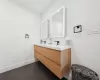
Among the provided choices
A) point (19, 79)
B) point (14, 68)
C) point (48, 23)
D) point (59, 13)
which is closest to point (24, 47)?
point (14, 68)

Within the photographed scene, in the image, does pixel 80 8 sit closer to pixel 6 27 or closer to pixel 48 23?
pixel 48 23

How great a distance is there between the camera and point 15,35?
222cm

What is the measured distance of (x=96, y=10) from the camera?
3.30 feet

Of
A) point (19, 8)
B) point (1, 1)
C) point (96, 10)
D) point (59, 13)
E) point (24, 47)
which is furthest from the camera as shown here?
point (24, 47)

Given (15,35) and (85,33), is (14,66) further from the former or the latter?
(85,33)

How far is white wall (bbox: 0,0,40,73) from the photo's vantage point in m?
1.95

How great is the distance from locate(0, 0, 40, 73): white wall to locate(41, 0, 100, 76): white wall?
183cm

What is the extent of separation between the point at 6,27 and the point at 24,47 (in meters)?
0.97

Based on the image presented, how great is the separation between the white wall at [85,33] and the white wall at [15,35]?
183 centimetres

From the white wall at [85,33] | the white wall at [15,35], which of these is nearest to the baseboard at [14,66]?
the white wall at [15,35]

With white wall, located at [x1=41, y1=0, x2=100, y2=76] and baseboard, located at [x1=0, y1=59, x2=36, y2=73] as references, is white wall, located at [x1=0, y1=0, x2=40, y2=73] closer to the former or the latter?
baseboard, located at [x1=0, y1=59, x2=36, y2=73]

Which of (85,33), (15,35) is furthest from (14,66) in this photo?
(85,33)

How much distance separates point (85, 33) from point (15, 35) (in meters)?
2.27

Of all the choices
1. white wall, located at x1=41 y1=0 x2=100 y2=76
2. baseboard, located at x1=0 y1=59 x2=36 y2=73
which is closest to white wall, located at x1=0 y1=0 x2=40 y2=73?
baseboard, located at x1=0 y1=59 x2=36 y2=73
